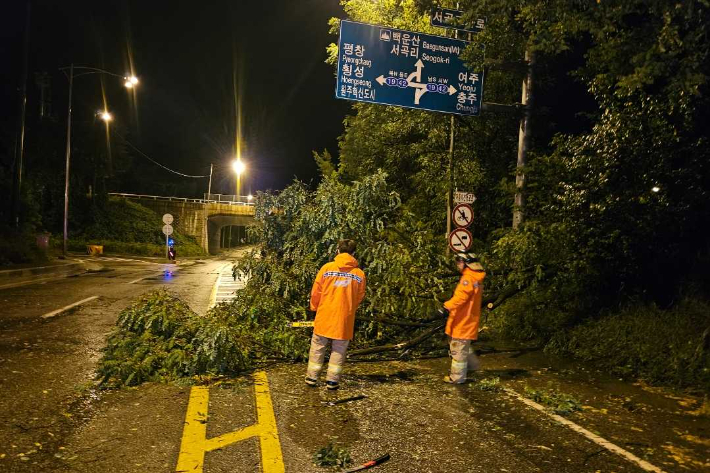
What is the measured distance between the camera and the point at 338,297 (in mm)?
5637

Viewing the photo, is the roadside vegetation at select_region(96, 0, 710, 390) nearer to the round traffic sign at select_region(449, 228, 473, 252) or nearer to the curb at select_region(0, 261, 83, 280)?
the round traffic sign at select_region(449, 228, 473, 252)

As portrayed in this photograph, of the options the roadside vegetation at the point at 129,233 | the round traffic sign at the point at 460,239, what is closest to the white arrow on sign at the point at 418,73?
the round traffic sign at the point at 460,239

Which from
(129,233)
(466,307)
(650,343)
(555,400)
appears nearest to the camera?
(555,400)

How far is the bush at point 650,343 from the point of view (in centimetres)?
652

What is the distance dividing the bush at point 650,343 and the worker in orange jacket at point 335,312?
13.1 ft

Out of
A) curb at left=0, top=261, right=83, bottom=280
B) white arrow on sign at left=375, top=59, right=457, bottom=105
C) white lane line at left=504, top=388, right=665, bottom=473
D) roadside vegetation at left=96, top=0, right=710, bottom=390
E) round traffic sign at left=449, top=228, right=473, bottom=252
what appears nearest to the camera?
white lane line at left=504, top=388, right=665, bottom=473

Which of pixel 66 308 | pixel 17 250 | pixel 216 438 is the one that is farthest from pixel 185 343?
pixel 17 250

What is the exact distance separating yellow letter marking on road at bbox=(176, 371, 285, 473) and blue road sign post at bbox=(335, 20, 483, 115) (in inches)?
295

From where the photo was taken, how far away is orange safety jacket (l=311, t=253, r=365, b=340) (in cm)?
562

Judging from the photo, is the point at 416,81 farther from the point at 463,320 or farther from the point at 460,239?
the point at 463,320

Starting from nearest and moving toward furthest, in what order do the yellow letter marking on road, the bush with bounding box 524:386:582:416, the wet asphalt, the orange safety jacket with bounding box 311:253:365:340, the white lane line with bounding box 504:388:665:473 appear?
the yellow letter marking on road < the wet asphalt < the white lane line with bounding box 504:388:665:473 < the bush with bounding box 524:386:582:416 < the orange safety jacket with bounding box 311:253:365:340

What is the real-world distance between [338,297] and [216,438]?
1.98 meters

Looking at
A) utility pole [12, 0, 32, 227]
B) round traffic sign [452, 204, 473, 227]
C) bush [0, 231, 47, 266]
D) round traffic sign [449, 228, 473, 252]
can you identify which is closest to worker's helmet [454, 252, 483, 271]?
round traffic sign [449, 228, 473, 252]

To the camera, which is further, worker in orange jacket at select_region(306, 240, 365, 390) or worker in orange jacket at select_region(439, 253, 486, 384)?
worker in orange jacket at select_region(439, 253, 486, 384)
